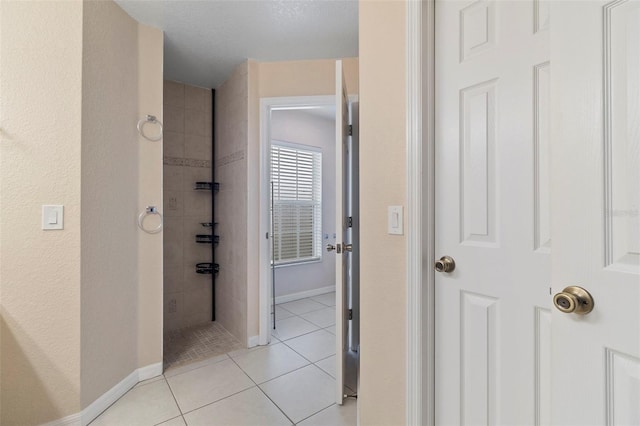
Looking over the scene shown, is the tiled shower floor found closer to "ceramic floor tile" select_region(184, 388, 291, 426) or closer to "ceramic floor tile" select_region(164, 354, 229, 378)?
"ceramic floor tile" select_region(164, 354, 229, 378)

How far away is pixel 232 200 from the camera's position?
2.72 m

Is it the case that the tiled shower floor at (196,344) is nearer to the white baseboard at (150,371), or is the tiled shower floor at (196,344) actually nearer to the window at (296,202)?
the white baseboard at (150,371)

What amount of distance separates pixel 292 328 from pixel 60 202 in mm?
2147

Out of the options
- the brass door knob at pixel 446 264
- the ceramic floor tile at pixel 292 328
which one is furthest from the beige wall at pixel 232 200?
the brass door knob at pixel 446 264

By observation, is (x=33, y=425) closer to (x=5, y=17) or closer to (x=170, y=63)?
(x=5, y=17)

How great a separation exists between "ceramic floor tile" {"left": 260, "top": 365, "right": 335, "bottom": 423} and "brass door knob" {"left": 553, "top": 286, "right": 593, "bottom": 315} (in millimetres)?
1475

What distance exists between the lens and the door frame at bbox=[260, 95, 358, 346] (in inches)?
98.3

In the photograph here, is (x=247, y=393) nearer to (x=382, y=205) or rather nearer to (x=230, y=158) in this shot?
(x=382, y=205)

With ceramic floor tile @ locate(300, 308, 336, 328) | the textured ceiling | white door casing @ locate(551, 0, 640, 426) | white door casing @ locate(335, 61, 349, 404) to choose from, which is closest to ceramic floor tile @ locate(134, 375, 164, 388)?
white door casing @ locate(335, 61, 349, 404)

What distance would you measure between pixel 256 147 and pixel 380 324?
1827mm

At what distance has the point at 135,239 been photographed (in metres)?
1.98

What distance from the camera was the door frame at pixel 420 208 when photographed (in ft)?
3.64

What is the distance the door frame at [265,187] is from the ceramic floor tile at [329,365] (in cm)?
58

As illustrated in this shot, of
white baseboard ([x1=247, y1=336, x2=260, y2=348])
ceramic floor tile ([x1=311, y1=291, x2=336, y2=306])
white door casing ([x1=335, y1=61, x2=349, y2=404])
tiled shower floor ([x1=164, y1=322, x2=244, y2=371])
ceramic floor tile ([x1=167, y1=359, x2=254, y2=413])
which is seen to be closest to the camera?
white door casing ([x1=335, y1=61, x2=349, y2=404])
